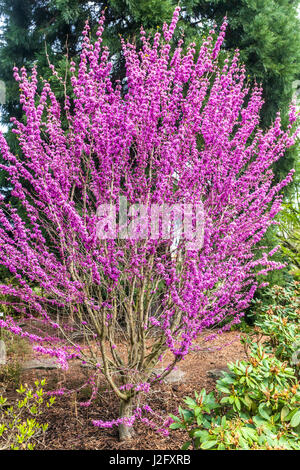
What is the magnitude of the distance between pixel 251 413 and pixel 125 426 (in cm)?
110

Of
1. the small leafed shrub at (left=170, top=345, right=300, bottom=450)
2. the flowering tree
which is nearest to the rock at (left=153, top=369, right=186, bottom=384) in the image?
the flowering tree

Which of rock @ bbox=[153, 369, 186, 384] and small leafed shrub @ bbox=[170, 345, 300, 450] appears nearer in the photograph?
small leafed shrub @ bbox=[170, 345, 300, 450]

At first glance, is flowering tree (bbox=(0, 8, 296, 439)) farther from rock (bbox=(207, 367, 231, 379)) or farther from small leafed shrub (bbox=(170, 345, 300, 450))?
rock (bbox=(207, 367, 231, 379))

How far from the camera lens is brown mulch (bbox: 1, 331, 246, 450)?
269cm

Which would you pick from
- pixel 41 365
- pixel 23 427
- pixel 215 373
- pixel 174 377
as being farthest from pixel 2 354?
pixel 23 427

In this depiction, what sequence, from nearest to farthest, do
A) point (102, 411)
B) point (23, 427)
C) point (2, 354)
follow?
point (23, 427), point (102, 411), point (2, 354)

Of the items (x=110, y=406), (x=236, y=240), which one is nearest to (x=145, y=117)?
(x=236, y=240)

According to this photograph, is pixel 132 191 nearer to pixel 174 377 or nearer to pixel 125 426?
pixel 125 426

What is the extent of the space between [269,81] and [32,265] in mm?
5177

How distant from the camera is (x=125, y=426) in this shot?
275cm

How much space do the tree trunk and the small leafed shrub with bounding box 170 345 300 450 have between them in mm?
907

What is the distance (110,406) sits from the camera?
3.26 metres

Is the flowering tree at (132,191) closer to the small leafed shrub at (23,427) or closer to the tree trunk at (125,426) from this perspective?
the tree trunk at (125,426)

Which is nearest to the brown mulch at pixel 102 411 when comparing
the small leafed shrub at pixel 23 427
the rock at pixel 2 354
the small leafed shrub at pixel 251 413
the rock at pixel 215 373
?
the rock at pixel 215 373
